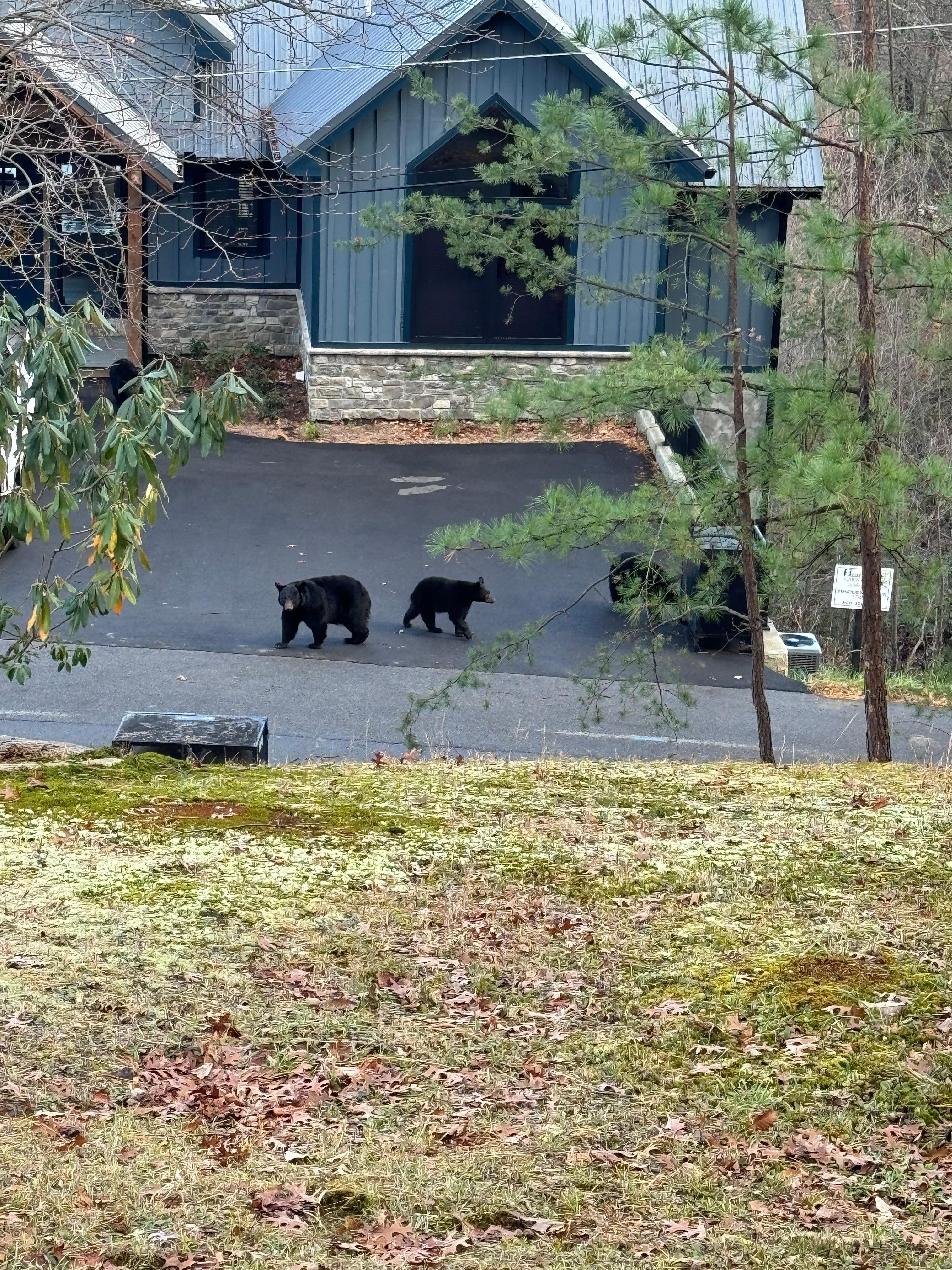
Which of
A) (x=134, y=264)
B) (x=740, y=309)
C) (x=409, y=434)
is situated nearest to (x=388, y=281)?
(x=409, y=434)

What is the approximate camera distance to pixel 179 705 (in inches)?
502

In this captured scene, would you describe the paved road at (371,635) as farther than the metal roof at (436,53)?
No

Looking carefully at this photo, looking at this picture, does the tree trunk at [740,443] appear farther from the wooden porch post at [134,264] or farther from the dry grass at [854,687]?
the wooden porch post at [134,264]

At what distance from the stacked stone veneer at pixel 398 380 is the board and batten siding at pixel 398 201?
0.27 metres

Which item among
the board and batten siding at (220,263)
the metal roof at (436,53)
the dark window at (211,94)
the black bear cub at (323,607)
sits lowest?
the black bear cub at (323,607)

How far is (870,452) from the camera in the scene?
926 centimetres

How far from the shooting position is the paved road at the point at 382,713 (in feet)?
40.1

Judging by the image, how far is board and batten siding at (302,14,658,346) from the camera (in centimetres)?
2089

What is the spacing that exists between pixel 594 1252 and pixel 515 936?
1789mm

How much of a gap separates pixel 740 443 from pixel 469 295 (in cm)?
1340

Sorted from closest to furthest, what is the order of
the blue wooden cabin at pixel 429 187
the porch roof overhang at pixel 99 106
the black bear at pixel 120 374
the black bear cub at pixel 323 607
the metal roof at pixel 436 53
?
the porch roof overhang at pixel 99 106
the black bear cub at pixel 323 607
the metal roof at pixel 436 53
the blue wooden cabin at pixel 429 187
the black bear at pixel 120 374

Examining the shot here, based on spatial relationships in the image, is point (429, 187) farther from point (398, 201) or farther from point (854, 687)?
point (854, 687)

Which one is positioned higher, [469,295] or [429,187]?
[429,187]

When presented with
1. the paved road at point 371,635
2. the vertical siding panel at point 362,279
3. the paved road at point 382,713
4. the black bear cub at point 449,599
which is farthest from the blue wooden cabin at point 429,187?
the paved road at point 382,713
